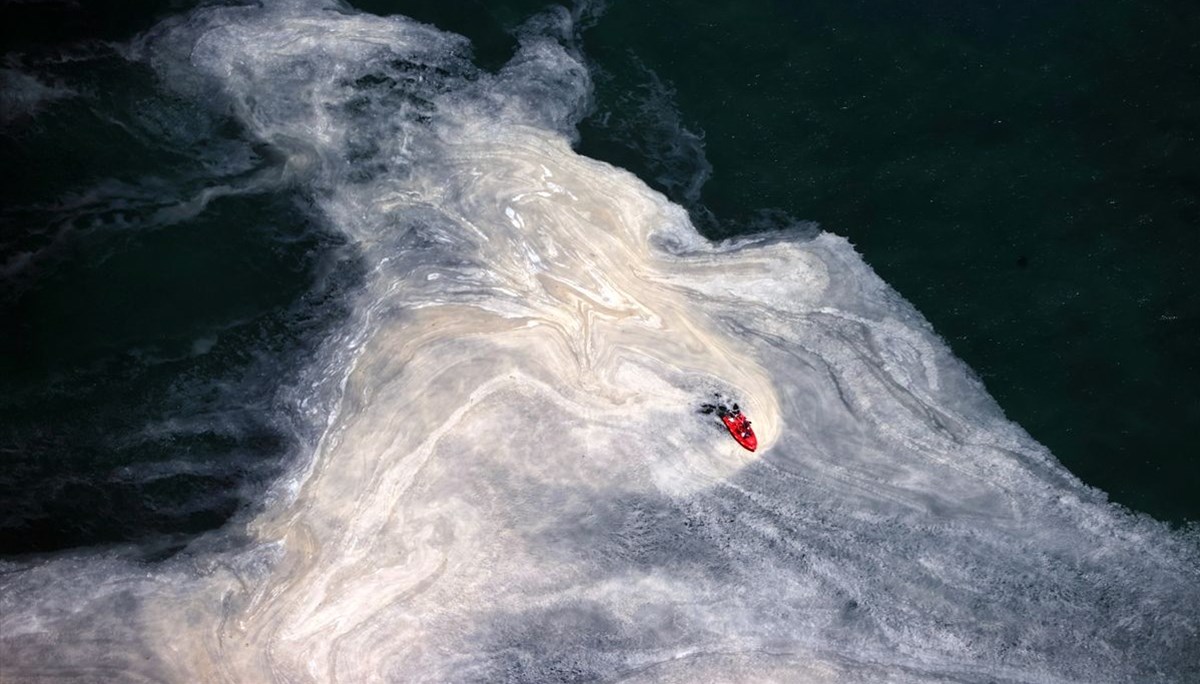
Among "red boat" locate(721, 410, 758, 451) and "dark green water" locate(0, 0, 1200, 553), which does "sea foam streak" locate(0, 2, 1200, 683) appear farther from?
"dark green water" locate(0, 0, 1200, 553)

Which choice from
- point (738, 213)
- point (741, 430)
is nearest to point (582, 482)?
point (741, 430)

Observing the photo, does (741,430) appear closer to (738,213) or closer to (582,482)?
(582,482)

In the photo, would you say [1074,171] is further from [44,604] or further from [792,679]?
[44,604]

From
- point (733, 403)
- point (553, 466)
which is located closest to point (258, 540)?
point (553, 466)

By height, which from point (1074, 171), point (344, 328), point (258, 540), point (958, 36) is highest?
point (958, 36)

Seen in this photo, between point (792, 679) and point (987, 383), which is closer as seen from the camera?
point (792, 679)

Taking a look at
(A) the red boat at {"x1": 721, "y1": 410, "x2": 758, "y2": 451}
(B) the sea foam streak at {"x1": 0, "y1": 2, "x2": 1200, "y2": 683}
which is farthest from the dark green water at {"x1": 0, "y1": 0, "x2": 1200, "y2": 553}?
(A) the red boat at {"x1": 721, "y1": 410, "x2": 758, "y2": 451}

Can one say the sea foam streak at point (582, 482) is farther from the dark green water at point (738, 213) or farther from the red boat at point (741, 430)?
the dark green water at point (738, 213)
